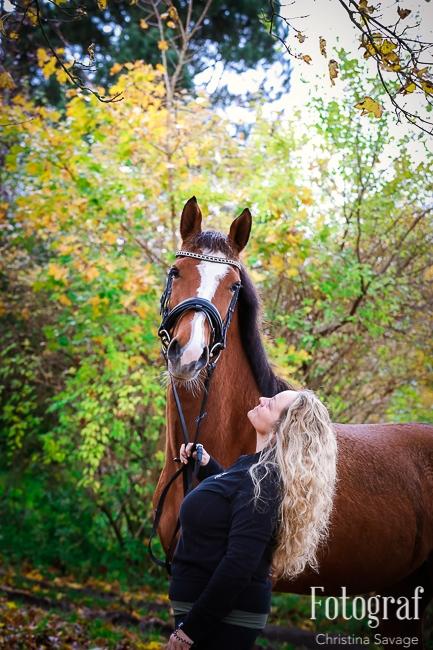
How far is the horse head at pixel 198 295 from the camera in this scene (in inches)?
117

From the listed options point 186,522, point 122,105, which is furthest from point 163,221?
point 186,522

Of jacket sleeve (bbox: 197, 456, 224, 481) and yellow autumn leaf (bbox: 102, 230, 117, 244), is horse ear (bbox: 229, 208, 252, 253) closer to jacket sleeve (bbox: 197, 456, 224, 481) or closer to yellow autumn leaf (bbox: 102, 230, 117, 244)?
jacket sleeve (bbox: 197, 456, 224, 481)

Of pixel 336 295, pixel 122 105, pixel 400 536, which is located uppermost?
pixel 122 105

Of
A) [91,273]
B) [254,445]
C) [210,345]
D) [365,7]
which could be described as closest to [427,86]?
[365,7]

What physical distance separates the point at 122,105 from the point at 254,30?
6839 millimetres

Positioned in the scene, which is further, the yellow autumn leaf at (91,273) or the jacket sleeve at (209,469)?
the yellow autumn leaf at (91,273)

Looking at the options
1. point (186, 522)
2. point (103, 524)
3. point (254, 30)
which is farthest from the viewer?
point (254, 30)

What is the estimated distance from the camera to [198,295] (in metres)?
3.20

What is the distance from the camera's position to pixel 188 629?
2.08m

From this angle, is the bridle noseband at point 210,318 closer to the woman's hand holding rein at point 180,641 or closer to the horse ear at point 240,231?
the horse ear at point 240,231

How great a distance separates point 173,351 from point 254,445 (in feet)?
2.47

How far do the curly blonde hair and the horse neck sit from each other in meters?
0.91

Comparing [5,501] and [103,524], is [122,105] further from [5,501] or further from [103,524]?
[5,501]

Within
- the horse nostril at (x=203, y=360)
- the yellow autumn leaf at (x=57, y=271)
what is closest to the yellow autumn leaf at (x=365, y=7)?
the horse nostril at (x=203, y=360)
